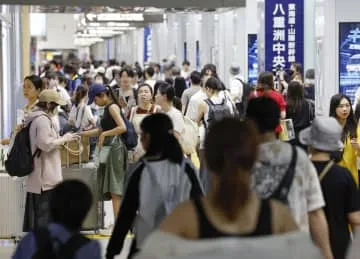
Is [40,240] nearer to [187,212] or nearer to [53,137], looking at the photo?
[187,212]

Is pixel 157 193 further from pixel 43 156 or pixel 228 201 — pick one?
pixel 43 156

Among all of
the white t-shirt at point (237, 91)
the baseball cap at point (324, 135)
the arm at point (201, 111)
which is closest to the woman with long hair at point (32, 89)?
the arm at point (201, 111)

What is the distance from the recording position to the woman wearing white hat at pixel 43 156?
9.33 meters

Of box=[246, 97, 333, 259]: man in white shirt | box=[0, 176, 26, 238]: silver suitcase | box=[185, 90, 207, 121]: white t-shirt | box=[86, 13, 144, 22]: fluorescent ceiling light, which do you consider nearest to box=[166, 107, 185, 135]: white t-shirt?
box=[0, 176, 26, 238]: silver suitcase

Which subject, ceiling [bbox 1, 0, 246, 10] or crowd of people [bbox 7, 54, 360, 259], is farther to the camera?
ceiling [bbox 1, 0, 246, 10]

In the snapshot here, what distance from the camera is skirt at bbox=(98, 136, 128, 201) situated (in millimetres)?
10742

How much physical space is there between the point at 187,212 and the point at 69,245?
94 centimetres

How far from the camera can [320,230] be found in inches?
224

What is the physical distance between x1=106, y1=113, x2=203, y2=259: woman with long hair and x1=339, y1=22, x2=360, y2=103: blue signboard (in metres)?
9.10

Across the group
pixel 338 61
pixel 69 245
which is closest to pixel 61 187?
pixel 69 245

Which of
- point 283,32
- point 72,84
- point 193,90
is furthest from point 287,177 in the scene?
point 72,84

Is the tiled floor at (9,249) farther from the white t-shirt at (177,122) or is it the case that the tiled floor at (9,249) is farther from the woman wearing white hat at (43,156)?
the white t-shirt at (177,122)

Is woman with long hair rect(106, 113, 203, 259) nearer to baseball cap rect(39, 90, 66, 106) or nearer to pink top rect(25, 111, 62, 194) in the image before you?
pink top rect(25, 111, 62, 194)

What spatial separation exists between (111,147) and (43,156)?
147 cm
